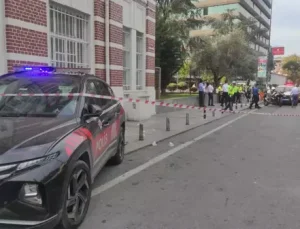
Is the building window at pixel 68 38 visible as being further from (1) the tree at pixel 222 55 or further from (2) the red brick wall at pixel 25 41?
(1) the tree at pixel 222 55

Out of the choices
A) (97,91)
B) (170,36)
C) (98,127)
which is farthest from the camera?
(170,36)

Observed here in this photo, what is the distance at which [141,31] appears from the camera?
54.6ft

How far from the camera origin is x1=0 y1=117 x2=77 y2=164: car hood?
337cm

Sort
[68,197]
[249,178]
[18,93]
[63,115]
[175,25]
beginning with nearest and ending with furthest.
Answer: [68,197], [63,115], [18,93], [249,178], [175,25]

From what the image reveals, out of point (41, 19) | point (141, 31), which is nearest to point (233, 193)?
point (41, 19)

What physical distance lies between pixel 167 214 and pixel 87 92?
1981 millimetres

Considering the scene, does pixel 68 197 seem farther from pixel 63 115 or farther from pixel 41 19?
pixel 41 19

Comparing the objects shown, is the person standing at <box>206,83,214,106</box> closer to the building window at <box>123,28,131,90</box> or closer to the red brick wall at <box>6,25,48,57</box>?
the building window at <box>123,28,131,90</box>

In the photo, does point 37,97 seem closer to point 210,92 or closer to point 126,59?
point 126,59

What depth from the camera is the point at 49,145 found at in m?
3.56

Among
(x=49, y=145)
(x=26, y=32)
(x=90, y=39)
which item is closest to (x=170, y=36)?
(x=90, y=39)

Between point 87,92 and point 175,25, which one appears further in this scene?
point 175,25

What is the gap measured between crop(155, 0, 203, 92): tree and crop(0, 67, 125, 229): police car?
21084 millimetres

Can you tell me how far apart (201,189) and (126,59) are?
1088cm
